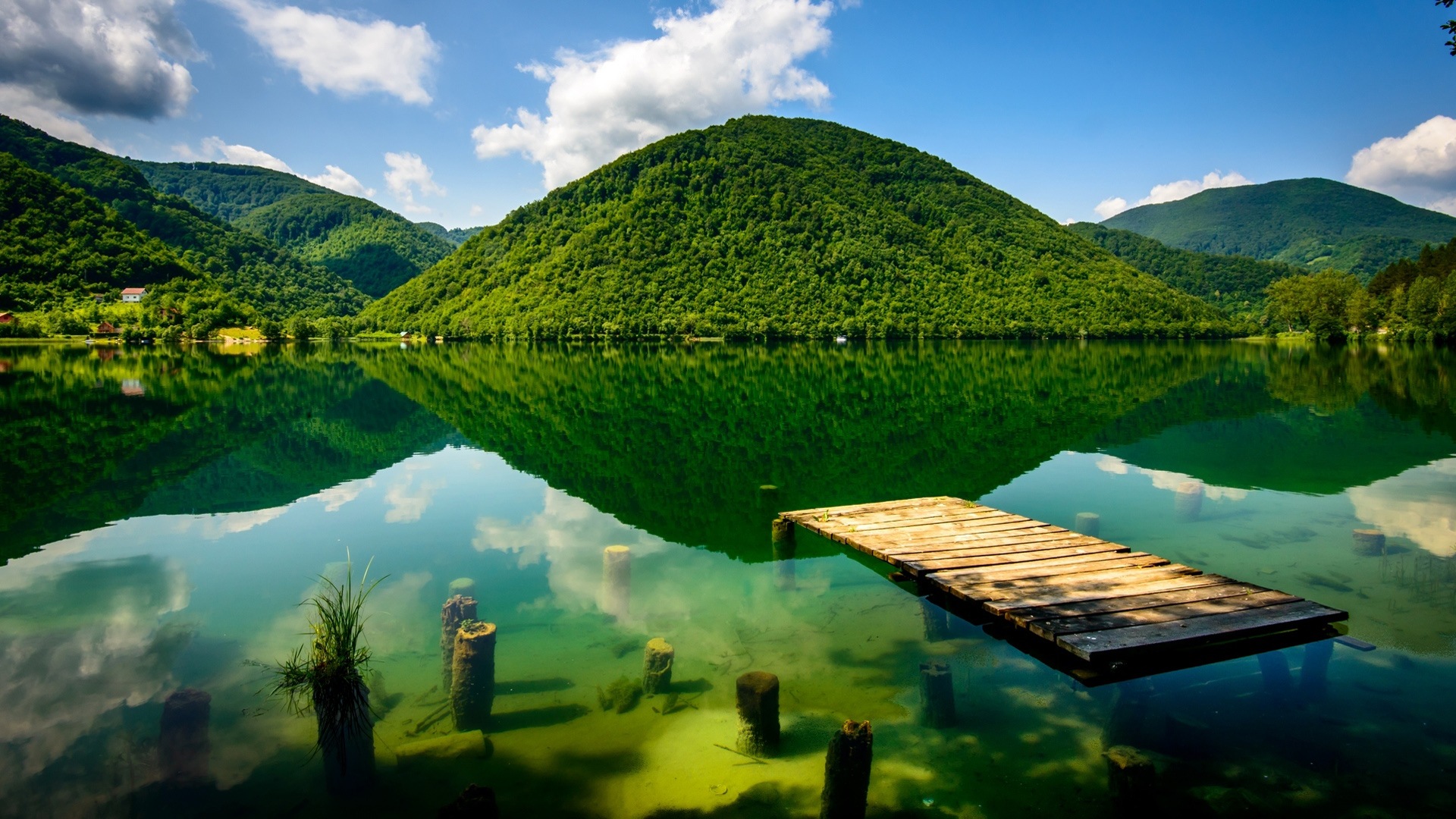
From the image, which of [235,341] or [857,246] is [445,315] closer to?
[235,341]

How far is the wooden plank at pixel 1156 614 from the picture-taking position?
705 cm

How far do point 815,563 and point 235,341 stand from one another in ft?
388

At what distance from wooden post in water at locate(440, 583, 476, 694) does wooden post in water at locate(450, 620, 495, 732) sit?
0.38m

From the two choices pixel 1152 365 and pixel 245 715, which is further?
pixel 1152 365

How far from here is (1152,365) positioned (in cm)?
5247

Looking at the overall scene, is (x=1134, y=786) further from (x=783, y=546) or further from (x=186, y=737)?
(x=186, y=737)

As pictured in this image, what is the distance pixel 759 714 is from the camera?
5988 mm

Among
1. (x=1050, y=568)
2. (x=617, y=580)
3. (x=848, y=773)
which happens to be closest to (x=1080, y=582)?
(x=1050, y=568)

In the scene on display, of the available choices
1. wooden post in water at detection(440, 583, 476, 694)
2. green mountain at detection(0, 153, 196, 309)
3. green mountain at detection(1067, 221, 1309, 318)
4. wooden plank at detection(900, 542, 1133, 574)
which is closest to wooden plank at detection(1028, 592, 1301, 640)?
wooden plank at detection(900, 542, 1133, 574)

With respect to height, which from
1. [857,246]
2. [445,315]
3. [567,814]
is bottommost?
[567,814]

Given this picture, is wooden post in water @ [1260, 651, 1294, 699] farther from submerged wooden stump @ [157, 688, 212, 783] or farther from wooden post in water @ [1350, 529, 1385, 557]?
submerged wooden stump @ [157, 688, 212, 783]

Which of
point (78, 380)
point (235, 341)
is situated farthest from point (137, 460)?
point (235, 341)

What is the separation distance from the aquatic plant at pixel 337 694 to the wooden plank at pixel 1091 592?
235 inches

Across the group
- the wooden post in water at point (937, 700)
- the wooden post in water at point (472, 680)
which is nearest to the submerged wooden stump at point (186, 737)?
the wooden post in water at point (472, 680)
